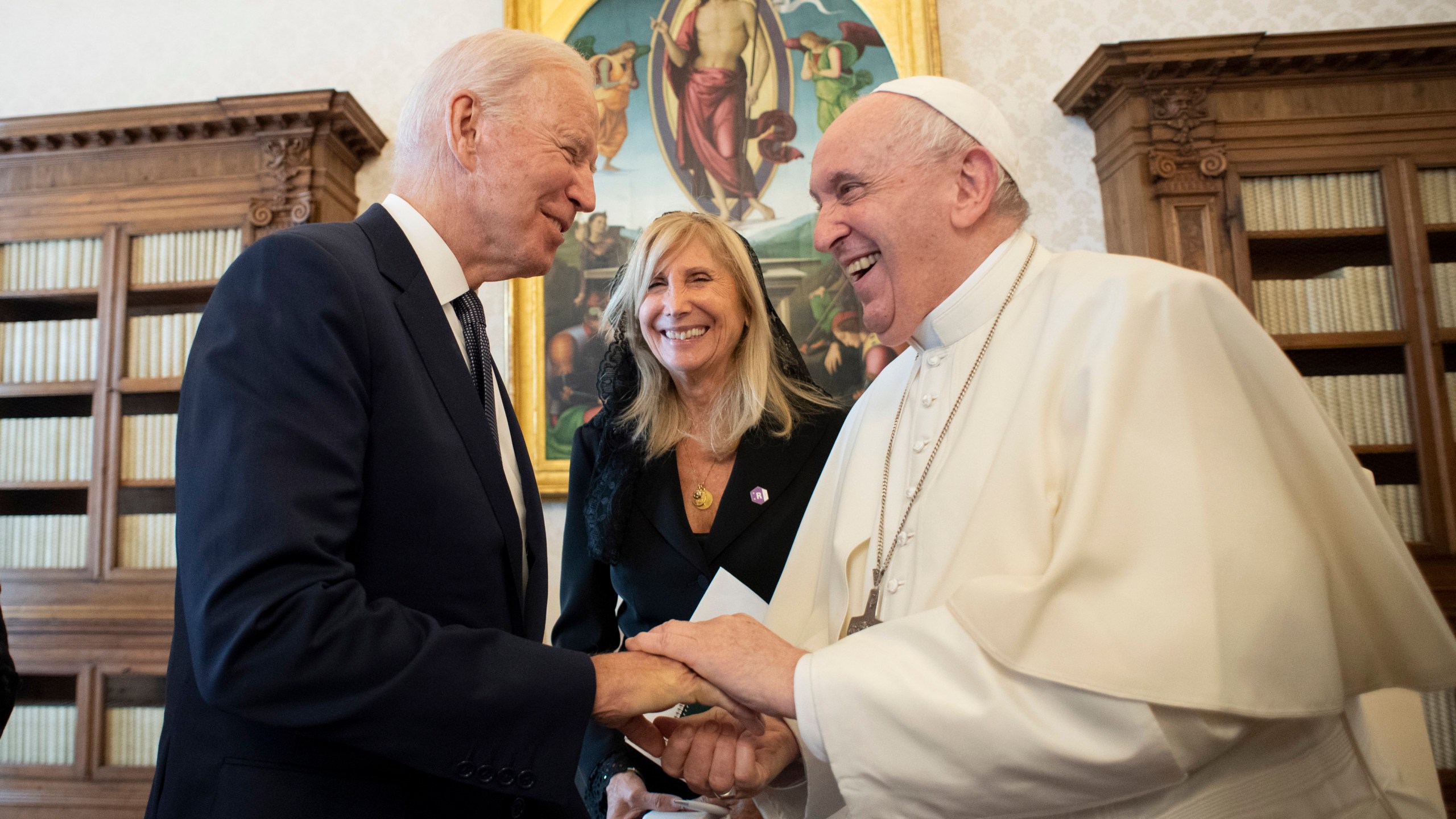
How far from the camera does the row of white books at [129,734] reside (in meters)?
3.88

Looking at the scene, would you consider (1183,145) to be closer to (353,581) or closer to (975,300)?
(975,300)

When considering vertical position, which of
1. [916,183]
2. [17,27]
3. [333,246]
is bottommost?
[333,246]

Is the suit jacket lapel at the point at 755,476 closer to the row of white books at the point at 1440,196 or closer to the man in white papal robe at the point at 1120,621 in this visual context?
the man in white papal robe at the point at 1120,621

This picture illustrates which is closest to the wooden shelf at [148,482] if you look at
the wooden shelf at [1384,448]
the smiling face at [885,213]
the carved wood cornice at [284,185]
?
the carved wood cornice at [284,185]

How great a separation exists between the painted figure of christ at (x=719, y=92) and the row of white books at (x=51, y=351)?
3.06 m

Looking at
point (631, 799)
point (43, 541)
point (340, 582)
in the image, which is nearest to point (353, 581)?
point (340, 582)

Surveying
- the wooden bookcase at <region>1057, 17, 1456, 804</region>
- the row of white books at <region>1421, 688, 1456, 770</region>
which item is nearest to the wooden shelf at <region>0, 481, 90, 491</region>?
the wooden bookcase at <region>1057, 17, 1456, 804</region>

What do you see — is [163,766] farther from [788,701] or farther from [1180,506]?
[1180,506]

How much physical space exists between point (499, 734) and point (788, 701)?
407 millimetres

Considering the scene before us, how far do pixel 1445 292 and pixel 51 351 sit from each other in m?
6.57

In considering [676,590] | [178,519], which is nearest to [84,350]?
[676,590]

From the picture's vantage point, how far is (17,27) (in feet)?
15.1

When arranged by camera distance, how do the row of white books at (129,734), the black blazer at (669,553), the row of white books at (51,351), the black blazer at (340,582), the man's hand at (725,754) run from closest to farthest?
1. the black blazer at (340,582)
2. the man's hand at (725,754)
3. the black blazer at (669,553)
4. the row of white books at (129,734)
5. the row of white books at (51,351)

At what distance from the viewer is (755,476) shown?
220 cm
